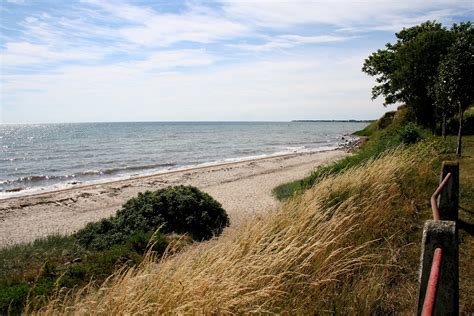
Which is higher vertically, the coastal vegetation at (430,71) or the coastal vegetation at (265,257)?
the coastal vegetation at (430,71)

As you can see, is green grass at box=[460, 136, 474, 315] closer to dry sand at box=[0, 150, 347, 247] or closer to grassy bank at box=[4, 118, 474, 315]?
grassy bank at box=[4, 118, 474, 315]

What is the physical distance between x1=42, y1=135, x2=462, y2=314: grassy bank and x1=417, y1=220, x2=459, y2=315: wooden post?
156cm

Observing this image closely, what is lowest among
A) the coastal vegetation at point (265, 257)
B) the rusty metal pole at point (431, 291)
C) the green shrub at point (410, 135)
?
the coastal vegetation at point (265, 257)

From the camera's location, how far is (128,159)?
41.3 meters

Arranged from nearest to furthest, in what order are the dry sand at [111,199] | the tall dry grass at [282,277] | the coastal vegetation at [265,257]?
the tall dry grass at [282,277], the coastal vegetation at [265,257], the dry sand at [111,199]

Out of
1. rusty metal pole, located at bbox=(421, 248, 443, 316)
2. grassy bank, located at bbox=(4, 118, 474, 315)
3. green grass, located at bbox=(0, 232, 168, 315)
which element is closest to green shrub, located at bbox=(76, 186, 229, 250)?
green grass, located at bbox=(0, 232, 168, 315)

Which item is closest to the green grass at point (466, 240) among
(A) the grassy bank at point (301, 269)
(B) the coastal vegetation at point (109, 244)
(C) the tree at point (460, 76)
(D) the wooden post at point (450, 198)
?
(A) the grassy bank at point (301, 269)

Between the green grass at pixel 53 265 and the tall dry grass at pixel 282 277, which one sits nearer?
the tall dry grass at pixel 282 277

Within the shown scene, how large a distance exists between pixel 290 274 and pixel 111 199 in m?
17.8

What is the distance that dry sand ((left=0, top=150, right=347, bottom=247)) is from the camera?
15.9m

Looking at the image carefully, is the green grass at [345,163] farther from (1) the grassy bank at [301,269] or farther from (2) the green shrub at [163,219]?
(1) the grassy bank at [301,269]

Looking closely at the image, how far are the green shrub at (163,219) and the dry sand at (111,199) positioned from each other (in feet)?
4.54

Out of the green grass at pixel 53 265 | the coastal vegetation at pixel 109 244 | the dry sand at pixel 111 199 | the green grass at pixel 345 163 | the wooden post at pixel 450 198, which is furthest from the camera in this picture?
the dry sand at pixel 111 199

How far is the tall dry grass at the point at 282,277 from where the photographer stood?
13.6ft
